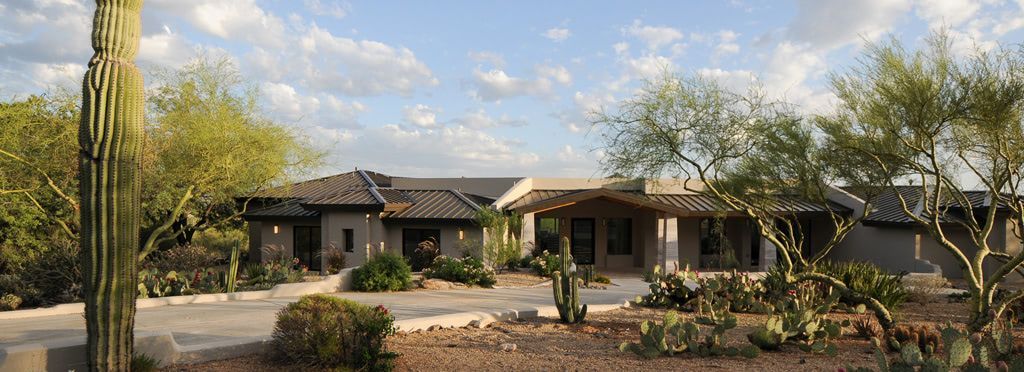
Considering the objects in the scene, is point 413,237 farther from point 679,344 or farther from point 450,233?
point 679,344

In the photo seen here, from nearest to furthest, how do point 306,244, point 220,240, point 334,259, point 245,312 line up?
1. point 245,312
2. point 334,259
3. point 306,244
4. point 220,240

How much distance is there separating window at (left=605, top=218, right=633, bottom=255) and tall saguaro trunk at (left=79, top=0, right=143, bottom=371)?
68.1 feet

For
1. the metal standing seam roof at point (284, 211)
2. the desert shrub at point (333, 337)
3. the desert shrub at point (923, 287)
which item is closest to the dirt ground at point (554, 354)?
the desert shrub at point (333, 337)

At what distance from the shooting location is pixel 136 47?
21.5 feet

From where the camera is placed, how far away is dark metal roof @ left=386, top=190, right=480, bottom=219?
22891 millimetres

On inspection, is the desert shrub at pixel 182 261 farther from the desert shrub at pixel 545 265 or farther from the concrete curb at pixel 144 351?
the concrete curb at pixel 144 351

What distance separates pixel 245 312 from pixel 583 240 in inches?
608

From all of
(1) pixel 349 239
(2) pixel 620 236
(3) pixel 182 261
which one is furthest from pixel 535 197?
(3) pixel 182 261

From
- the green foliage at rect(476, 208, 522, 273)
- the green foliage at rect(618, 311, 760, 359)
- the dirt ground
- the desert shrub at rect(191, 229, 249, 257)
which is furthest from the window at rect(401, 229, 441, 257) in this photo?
the green foliage at rect(618, 311, 760, 359)

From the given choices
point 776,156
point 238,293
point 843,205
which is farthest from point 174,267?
point 843,205

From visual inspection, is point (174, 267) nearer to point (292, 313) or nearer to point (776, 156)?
point (292, 313)

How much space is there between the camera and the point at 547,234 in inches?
1019

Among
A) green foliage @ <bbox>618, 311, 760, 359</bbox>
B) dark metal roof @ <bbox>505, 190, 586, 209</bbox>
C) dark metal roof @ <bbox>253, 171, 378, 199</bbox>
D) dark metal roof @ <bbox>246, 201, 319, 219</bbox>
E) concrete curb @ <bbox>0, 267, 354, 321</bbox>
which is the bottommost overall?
concrete curb @ <bbox>0, 267, 354, 321</bbox>

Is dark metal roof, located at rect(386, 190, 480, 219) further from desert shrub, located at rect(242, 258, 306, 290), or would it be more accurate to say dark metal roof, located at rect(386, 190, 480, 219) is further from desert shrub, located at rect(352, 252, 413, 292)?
desert shrub, located at rect(242, 258, 306, 290)
